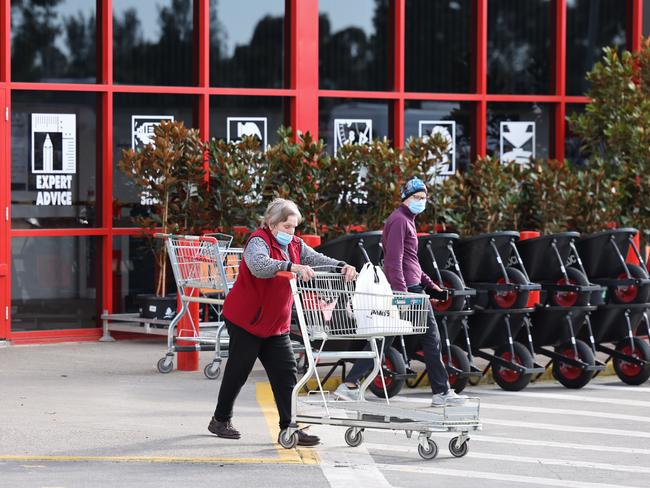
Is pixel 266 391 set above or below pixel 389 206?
below

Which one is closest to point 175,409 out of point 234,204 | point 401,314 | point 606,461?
point 401,314

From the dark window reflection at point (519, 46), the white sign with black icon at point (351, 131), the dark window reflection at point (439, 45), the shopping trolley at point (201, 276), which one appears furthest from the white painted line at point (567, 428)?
the dark window reflection at point (519, 46)

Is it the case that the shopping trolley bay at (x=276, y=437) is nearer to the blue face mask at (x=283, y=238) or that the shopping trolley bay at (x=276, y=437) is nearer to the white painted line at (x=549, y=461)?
the white painted line at (x=549, y=461)

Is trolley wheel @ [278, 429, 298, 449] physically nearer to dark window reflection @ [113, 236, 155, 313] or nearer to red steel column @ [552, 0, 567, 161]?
dark window reflection @ [113, 236, 155, 313]

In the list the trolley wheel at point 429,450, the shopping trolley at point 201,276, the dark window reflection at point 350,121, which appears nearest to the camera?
the trolley wheel at point 429,450

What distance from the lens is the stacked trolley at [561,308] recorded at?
44.4 feet

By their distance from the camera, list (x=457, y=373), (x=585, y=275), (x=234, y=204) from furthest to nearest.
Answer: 1. (x=234, y=204)
2. (x=585, y=275)
3. (x=457, y=373)

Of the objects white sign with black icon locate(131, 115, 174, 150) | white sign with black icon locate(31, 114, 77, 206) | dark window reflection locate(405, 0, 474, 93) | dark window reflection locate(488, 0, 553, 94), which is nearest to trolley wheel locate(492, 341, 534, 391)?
white sign with black icon locate(131, 115, 174, 150)

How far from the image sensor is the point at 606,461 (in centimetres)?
998

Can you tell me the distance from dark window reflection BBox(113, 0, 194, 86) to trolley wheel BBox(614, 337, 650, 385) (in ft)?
20.7

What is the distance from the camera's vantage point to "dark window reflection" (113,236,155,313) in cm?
1697

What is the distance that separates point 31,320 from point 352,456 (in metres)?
7.48

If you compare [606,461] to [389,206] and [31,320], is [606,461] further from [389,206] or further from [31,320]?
[31,320]

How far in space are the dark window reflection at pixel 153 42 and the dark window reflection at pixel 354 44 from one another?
176cm
